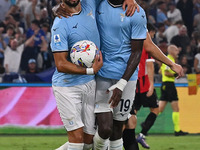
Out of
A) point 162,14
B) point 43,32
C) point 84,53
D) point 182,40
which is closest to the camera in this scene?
point 84,53

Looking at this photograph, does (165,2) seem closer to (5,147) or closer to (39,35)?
(39,35)

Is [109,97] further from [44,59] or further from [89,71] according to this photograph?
[44,59]

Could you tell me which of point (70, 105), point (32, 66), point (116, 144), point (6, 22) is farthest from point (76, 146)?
point (6, 22)

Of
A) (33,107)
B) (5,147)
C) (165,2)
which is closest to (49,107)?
(33,107)

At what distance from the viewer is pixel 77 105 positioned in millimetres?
6801

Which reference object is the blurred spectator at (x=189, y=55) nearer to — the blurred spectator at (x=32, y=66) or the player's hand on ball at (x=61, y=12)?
the blurred spectator at (x=32, y=66)

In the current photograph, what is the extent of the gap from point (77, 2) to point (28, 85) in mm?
6813

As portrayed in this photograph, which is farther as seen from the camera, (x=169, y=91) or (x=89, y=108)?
(x=169, y=91)

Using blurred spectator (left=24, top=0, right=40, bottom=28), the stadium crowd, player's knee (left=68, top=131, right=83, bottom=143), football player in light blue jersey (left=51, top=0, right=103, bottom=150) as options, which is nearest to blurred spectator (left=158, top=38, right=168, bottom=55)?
the stadium crowd

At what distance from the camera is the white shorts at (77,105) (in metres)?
6.72

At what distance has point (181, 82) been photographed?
14203 mm

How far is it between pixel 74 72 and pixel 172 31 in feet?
33.8

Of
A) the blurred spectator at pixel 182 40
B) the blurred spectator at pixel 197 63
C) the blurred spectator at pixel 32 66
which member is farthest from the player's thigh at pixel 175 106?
the blurred spectator at pixel 32 66

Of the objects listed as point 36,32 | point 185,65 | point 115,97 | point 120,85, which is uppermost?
point 120,85
